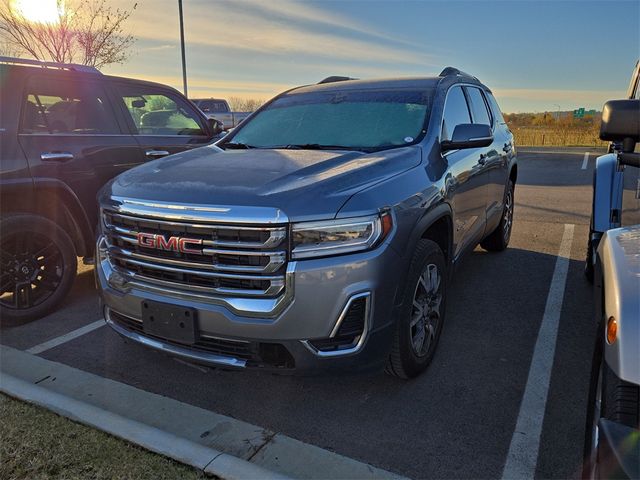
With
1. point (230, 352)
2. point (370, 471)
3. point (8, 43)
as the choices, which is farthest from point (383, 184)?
point (8, 43)

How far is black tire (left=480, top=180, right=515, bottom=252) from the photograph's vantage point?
5719 millimetres

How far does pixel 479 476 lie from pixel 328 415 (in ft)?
2.86

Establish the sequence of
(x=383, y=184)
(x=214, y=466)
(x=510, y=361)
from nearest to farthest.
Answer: (x=214, y=466)
(x=383, y=184)
(x=510, y=361)

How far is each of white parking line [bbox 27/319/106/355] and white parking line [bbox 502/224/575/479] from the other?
125 inches

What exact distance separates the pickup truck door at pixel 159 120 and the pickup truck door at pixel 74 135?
0.54ft

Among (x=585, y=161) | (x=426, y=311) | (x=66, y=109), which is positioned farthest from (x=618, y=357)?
(x=585, y=161)

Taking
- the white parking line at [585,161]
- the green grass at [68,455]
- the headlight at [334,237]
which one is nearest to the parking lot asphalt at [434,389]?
the green grass at [68,455]

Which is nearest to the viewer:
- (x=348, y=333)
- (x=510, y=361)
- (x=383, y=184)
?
(x=348, y=333)

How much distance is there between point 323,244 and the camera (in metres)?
2.38

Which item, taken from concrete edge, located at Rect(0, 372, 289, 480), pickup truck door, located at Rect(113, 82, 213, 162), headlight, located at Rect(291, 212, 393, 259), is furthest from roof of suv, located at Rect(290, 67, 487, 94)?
concrete edge, located at Rect(0, 372, 289, 480)

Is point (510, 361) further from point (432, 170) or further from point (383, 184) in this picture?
point (383, 184)

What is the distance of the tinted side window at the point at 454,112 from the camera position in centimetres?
365

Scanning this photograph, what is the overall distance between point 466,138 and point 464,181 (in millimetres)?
471

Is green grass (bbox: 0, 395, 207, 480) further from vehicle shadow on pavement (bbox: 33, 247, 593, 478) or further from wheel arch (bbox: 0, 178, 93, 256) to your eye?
wheel arch (bbox: 0, 178, 93, 256)
